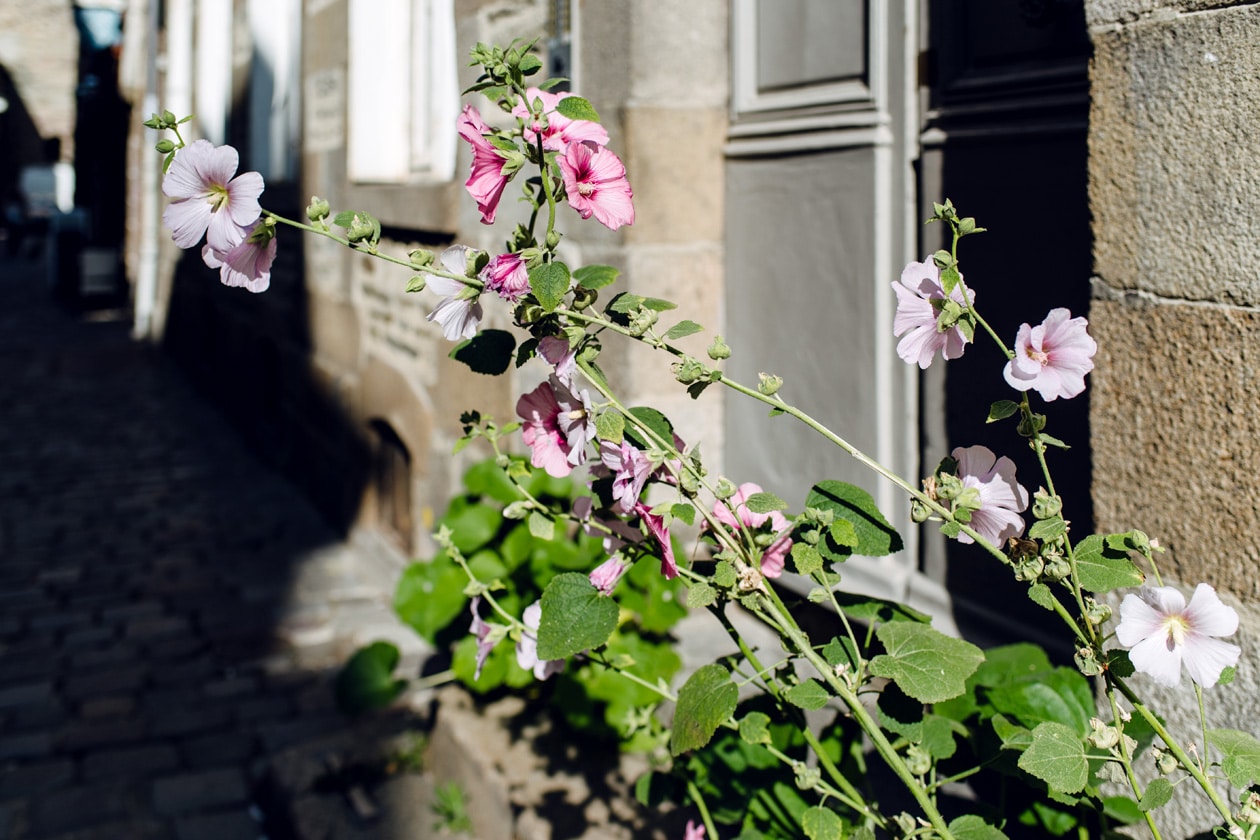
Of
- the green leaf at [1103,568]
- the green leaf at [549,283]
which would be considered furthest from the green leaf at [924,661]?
the green leaf at [549,283]

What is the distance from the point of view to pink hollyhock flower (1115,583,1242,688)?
1.18 m

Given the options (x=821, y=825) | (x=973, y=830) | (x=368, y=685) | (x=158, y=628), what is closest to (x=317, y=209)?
(x=821, y=825)

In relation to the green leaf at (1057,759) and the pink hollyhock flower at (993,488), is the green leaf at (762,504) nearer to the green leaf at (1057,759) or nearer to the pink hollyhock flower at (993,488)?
the pink hollyhock flower at (993,488)

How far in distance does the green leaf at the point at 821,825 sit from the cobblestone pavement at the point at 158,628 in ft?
7.50

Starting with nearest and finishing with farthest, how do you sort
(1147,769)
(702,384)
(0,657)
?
(702,384)
(1147,769)
(0,657)

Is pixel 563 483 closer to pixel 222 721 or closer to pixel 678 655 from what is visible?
pixel 678 655

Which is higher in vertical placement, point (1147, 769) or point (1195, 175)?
point (1195, 175)

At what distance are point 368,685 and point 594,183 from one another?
2595 mm

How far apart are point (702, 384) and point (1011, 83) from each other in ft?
4.71

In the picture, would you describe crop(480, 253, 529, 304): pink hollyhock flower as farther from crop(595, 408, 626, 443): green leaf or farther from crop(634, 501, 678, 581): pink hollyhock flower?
crop(634, 501, 678, 581): pink hollyhock flower

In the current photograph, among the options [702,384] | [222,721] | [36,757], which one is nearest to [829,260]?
[702,384]

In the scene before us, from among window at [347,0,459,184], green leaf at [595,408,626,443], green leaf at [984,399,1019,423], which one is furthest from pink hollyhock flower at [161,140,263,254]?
window at [347,0,459,184]

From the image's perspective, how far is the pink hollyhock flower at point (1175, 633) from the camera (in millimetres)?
1183

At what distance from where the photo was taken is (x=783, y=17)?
3.12 meters
